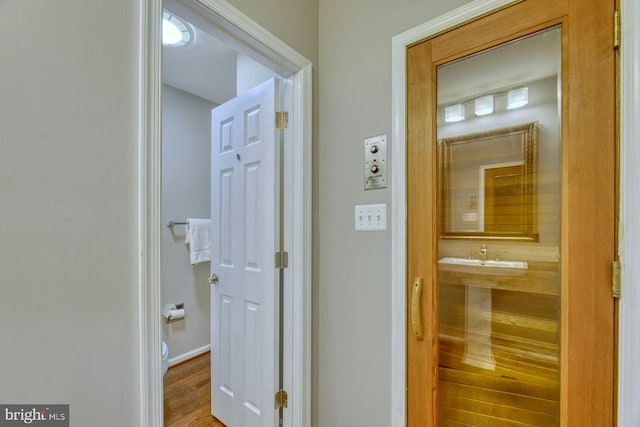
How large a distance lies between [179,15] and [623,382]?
1.85 m

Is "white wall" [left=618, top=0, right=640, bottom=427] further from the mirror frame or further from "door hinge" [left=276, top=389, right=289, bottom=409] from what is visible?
"door hinge" [left=276, top=389, right=289, bottom=409]

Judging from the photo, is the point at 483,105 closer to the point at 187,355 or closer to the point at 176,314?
the point at 176,314

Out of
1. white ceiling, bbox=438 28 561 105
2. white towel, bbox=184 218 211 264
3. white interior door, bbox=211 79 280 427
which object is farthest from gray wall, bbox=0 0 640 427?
white towel, bbox=184 218 211 264

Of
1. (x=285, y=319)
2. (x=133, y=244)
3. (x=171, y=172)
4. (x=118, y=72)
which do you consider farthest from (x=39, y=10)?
(x=171, y=172)

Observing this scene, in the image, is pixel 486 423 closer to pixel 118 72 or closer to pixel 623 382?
pixel 623 382

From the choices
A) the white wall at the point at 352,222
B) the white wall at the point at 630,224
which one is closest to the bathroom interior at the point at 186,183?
the white wall at the point at 352,222

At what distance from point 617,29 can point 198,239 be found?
2.95m

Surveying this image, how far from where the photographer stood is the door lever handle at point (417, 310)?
115 centimetres

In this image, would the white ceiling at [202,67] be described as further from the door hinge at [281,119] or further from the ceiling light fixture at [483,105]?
the ceiling light fixture at [483,105]

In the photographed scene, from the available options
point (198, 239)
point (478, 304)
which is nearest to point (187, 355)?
point (198, 239)

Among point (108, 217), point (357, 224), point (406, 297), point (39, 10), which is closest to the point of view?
point (39, 10)

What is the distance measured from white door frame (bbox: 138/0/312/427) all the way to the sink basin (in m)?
0.67

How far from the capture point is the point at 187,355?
2.70 m

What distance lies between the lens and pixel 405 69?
4.01 feet
